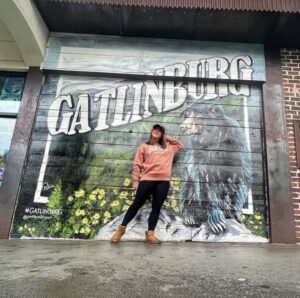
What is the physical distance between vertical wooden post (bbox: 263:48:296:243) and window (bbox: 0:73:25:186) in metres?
4.05

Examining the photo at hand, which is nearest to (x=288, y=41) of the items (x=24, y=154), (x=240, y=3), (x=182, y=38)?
(x=240, y=3)

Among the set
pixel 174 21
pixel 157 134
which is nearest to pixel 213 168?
pixel 157 134

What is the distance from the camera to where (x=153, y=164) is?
384 cm

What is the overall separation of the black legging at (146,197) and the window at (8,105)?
2226 millimetres

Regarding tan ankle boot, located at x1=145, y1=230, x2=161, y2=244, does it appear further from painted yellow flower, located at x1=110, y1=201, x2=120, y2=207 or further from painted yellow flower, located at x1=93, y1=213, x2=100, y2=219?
painted yellow flower, located at x1=93, y1=213, x2=100, y2=219

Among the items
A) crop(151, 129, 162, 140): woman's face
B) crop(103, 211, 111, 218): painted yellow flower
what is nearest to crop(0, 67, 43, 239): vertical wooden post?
crop(103, 211, 111, 218): painted yellow flower

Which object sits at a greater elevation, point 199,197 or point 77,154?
point 77,154

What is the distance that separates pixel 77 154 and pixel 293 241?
3.36 meters

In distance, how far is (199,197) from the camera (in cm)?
441

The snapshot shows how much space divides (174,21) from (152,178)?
2.60 meters

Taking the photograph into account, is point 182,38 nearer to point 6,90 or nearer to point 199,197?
point 199,197

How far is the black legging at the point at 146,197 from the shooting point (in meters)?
3.70

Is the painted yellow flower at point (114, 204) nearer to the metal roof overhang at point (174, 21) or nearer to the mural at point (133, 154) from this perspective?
the mural at point (133, 154)
